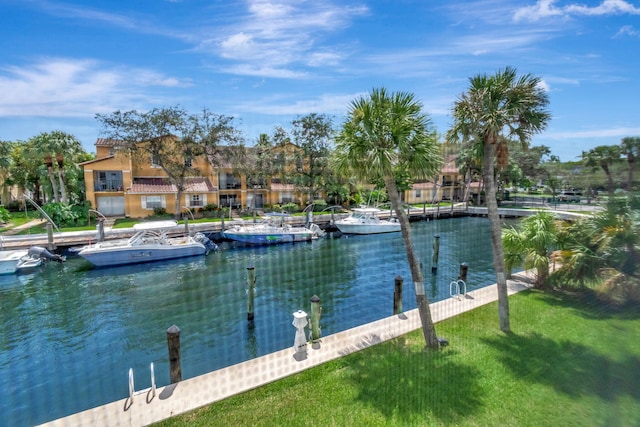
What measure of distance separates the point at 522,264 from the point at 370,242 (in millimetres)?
13746

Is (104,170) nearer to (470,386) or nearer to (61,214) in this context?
(61,214)

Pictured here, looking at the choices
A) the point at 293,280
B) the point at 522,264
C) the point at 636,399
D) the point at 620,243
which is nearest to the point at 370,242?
the point at 293,280

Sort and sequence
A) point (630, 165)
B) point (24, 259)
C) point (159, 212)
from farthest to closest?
point (159, 212)
point (24, 259)
point (630, 165)

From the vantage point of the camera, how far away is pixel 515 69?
741cm

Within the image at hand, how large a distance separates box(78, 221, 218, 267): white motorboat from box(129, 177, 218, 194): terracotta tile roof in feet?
35.0

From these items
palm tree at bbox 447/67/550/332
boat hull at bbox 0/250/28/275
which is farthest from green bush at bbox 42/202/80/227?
palm tree at bbox 447/67/550/332

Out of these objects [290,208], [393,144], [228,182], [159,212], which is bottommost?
[290,208]

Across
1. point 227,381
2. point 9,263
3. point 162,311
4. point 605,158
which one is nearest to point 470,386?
point 227,381

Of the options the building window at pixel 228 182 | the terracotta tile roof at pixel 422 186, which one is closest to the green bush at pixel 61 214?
the building window at pixel 228 182

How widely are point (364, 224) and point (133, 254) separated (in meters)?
16.4

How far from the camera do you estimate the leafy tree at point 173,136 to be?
26.4 m

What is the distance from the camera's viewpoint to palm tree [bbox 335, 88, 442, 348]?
6.92 metres

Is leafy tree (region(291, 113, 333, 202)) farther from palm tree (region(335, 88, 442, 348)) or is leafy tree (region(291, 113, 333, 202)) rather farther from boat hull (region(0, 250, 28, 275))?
palm tree (region(335, 88, 442, 348))

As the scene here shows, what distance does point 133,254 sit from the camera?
1853cm
